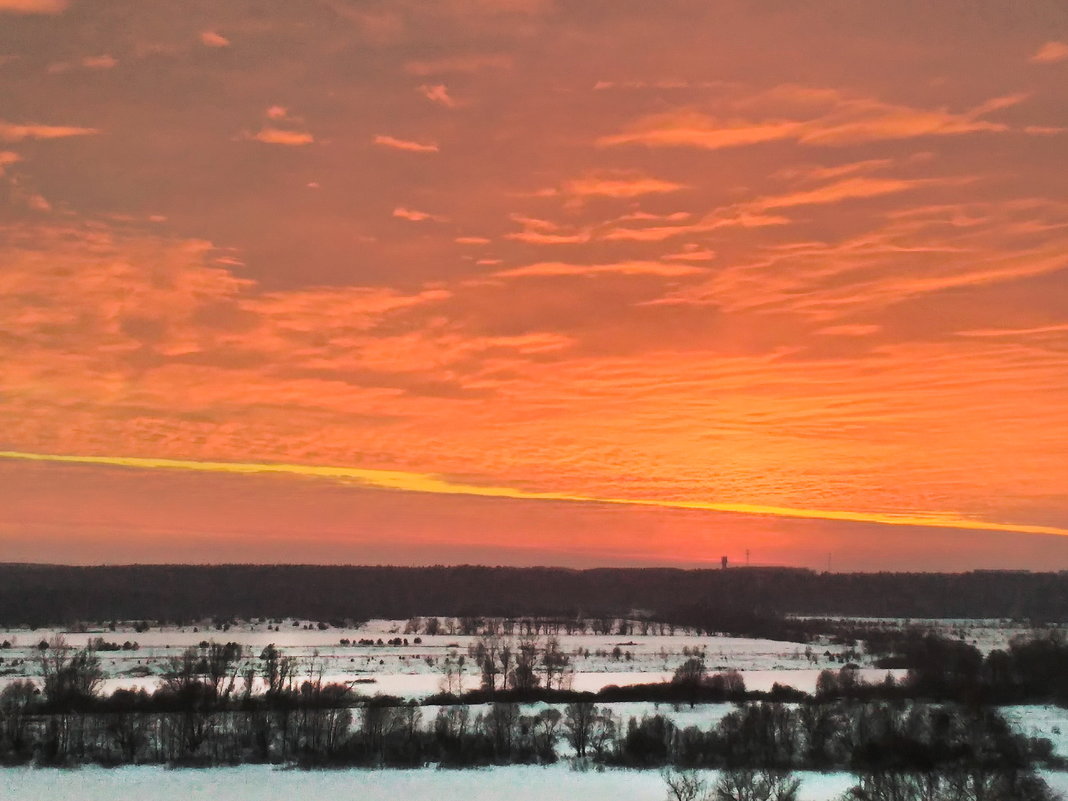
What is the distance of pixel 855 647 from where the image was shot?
108 m

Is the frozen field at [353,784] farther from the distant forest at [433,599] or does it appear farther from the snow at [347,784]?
the distant forest at [433,599]

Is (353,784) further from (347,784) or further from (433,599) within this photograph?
(433,599)

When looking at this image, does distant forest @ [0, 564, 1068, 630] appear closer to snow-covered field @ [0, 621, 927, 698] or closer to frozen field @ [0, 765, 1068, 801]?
snow-covered field @ [0, 621, 927, 698]

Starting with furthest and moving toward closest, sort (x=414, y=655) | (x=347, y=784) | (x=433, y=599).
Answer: (x=433, y=599)
(x=414, y=655)
(x=347, y=784)

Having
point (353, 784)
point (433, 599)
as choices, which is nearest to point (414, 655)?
point (353, 784)

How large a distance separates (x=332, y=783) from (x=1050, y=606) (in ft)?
545

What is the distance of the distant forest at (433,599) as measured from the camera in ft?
501

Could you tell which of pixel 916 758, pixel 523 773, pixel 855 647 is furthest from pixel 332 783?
pixel 855 647

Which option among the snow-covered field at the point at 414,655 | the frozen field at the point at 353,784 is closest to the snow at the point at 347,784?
the frozen field at the point at 353,784

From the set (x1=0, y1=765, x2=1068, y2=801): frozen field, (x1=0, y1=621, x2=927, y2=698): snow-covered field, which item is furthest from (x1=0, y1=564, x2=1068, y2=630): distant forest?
(x1=0, y1=765, x2=1068, y2=801): frozen field

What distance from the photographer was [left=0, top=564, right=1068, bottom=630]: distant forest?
153 metres

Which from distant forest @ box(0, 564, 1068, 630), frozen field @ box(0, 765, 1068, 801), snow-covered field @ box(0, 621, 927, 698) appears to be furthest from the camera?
distant forest @ box(0, 564, 1068, 630)

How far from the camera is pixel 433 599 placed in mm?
181750

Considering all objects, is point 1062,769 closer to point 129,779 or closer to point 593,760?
point 593,760
